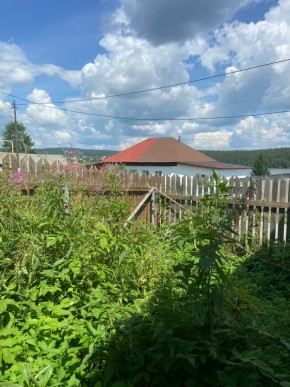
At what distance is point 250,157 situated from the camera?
102188 millimetres

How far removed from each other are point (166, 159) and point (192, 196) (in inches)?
1158

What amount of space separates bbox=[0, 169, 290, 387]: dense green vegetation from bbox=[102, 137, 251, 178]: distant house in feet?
101

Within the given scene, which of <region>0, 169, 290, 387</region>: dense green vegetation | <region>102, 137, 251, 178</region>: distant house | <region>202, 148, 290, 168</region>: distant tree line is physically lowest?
<region>0, 169, 290, 387</region>: dense green vegetation

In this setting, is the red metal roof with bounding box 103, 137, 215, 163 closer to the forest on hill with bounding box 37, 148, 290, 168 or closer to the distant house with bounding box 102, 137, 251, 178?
the distant house with bounding box 102, 137, 251, 178

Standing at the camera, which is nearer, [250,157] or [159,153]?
[159,153]

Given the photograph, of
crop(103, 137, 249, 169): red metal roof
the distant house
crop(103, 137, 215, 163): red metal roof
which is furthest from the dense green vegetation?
crop(103, 137, 215, 163): red metal roof

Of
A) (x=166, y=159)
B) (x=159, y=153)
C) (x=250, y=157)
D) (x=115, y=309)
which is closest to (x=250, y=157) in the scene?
(x=250, y=157)

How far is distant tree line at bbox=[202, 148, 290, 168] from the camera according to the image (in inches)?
3789

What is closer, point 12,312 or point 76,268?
point 12,312

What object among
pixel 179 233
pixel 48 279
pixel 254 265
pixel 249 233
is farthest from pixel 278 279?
pixel 48 279

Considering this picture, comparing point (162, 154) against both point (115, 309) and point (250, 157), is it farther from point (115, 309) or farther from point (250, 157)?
point (250, 157)

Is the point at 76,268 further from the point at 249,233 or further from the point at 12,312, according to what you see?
the point at 249,233

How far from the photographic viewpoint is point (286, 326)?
314 centimetres

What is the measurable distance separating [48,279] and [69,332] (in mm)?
599
